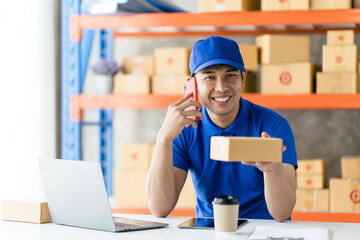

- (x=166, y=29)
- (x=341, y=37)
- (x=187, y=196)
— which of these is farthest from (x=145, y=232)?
(x=166, y=29)

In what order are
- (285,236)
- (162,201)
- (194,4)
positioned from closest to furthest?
(285,236) < (162,201) < (194,4)

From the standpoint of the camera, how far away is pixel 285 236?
145cm

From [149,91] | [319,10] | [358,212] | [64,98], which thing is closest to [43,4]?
[64,98]

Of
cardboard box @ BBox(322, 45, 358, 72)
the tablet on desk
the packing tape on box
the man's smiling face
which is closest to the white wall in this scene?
the man's smiling face

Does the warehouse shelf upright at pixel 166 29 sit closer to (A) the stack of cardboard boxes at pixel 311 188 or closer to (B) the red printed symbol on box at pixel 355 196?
(A) the stack of cardboard boxes at pixel 311 188

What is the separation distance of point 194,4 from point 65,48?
1082 mm

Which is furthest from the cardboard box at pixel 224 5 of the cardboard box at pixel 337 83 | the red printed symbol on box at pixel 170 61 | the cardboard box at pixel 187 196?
the cardboard box at pixel 187 196

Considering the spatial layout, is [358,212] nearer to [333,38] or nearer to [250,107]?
[333,38]

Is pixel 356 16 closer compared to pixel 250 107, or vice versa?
pixel 250 107

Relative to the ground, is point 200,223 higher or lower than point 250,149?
lower

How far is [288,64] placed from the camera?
3.08 m

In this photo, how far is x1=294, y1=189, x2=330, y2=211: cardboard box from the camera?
10.1 feet

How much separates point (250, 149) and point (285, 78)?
67.5 inches

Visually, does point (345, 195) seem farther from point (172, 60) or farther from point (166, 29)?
point (166, 29)
